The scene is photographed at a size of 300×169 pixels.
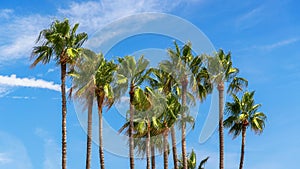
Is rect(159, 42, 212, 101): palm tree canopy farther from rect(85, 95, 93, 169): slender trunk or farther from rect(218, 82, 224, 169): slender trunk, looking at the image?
rect(85, 95, 93, 169): slender trunk

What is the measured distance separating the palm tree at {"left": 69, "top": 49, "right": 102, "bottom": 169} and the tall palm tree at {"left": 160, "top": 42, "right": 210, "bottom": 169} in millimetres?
7508

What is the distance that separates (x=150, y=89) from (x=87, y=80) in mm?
5961

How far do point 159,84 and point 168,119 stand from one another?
3129mm

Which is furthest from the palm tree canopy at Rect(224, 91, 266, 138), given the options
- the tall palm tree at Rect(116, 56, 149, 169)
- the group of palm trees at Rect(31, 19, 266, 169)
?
the tall palm tree at Rect(116, 56, 149, 169)

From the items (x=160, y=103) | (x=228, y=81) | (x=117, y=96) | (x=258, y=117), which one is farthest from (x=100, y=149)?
(x=258, y=117)

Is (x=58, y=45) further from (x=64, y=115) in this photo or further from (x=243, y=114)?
(x=243, y=114)

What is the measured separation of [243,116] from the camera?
180ft

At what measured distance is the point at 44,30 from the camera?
3812cm

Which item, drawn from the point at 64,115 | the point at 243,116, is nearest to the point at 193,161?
the point at 243,116

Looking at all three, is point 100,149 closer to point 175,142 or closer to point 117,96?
point 117,96

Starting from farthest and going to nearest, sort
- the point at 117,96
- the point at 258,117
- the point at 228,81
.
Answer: the point at 258,117 → the point at 228,81 → the point at 117,96

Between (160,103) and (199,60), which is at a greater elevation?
(199,60)

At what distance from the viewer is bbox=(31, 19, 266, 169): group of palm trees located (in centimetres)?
3812

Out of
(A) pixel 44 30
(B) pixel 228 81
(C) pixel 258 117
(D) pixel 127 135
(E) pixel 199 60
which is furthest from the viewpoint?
(C) pixel 258 117
